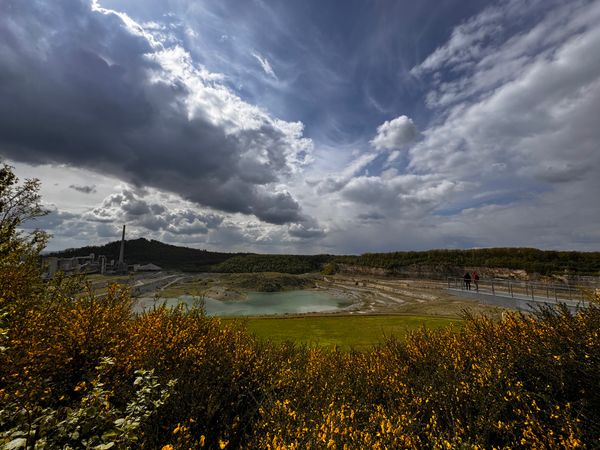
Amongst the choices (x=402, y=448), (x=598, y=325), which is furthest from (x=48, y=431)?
(x=598, y=325)

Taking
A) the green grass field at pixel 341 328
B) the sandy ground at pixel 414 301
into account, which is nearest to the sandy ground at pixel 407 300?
the sandy ground at pixel 414 301

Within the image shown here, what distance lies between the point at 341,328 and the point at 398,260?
66.4m

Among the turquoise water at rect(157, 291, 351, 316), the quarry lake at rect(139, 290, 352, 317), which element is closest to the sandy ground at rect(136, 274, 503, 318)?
the quarry lake at rect(139, 290, 352, 317)

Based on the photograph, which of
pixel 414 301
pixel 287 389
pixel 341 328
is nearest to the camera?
pixel 287 389

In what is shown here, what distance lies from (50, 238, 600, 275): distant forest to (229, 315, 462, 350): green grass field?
3752 centimetres

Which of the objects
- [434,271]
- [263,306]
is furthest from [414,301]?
[434,271]

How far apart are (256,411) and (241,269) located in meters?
119

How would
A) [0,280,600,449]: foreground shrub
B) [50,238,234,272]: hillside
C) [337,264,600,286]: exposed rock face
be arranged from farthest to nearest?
[50,238,234,272]: hillside, [337,264,600,286]: exposed rock face, [0,280,600,449]: foreground shrub

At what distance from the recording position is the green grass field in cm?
1355

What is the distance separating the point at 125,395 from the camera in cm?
397

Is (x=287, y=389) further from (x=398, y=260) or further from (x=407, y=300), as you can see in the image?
(x=398, y=260)

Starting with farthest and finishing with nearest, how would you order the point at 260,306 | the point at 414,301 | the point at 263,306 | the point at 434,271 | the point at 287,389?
the point at 434,271, the point at 260,306, the point at 263,306, the point at 414,301, the point at 287,389

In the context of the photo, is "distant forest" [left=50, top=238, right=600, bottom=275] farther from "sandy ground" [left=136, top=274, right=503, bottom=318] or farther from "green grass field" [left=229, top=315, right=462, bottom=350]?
"green grass field" [left=229, top=315, right=462, bottom=350]

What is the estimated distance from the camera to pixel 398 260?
77625 millimetres
